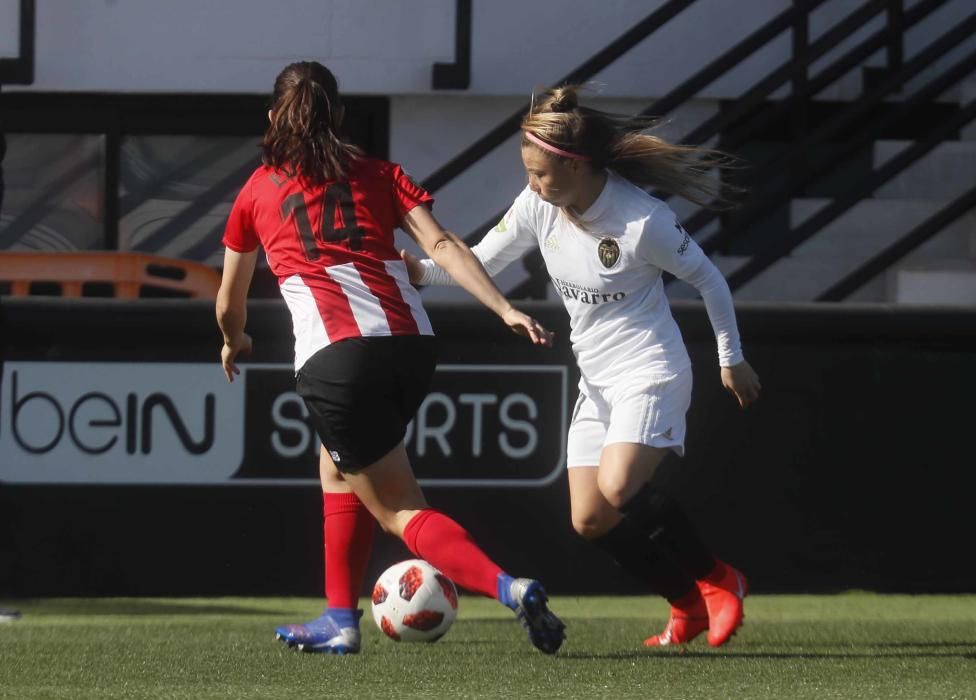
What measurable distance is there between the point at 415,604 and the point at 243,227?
1163mm

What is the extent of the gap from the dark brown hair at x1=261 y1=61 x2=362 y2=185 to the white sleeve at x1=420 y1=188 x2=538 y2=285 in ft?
2.02

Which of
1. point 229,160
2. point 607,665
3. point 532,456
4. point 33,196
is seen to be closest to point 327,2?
point 229,160

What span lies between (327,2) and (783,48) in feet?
8.98

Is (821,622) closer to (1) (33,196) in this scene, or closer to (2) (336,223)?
(2) (336,223)

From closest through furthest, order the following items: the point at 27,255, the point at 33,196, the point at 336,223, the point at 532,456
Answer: the point at 336,223 → the point at 532,456 → the point at 27,255 → the point at 33,196

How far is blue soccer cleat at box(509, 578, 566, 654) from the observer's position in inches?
186

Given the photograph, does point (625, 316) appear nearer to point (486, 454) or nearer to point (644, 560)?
point (644, 560)

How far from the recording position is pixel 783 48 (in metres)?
11.0

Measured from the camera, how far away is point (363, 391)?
492 centimetres

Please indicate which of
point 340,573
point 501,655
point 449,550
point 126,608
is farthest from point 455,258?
point 126,608

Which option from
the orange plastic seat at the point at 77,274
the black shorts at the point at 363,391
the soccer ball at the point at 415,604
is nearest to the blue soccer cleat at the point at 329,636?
the soccer ball at the point at 415,604

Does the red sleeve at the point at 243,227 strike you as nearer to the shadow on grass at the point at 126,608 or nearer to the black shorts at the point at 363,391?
the black shorts at the point at 363,391

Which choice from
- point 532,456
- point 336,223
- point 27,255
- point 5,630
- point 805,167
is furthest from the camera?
point 805,167

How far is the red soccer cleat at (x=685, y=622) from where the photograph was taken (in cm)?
569
